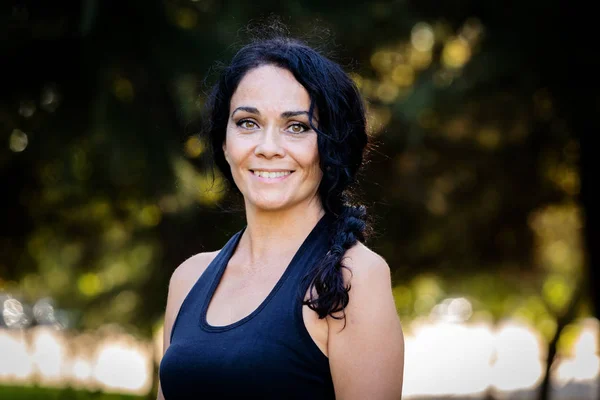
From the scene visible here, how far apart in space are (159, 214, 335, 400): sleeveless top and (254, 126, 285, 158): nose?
9.5 inches

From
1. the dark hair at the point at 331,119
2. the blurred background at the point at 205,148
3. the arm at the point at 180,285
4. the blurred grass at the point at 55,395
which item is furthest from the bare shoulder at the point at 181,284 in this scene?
the blurred grass at the point at 55,395

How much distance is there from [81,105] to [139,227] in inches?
102

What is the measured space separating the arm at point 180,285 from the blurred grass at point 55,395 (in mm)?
6396

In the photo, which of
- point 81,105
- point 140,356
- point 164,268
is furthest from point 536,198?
point 140,356

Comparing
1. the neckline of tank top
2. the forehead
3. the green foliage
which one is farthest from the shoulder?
the green foliage

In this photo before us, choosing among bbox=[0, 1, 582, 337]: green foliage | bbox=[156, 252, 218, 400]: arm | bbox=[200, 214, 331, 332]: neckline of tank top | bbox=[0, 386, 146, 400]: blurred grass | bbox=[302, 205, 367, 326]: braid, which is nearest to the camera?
bbox=[302, 205, 367, 326]: braid

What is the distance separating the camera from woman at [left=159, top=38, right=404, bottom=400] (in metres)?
1.94

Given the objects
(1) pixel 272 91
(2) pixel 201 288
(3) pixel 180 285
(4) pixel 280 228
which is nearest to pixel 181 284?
(3) pixel 180 285

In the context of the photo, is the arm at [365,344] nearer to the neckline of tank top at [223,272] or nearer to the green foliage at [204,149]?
the neckline of tank top at [223,272]

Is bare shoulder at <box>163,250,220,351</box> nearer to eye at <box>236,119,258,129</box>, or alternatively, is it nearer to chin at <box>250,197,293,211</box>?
chin at <box>250,197,293,211</box>

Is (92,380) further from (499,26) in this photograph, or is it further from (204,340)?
(204,340)

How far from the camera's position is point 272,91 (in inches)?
85.1

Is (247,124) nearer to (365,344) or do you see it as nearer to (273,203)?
(273,203)

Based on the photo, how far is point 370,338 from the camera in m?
1.94
